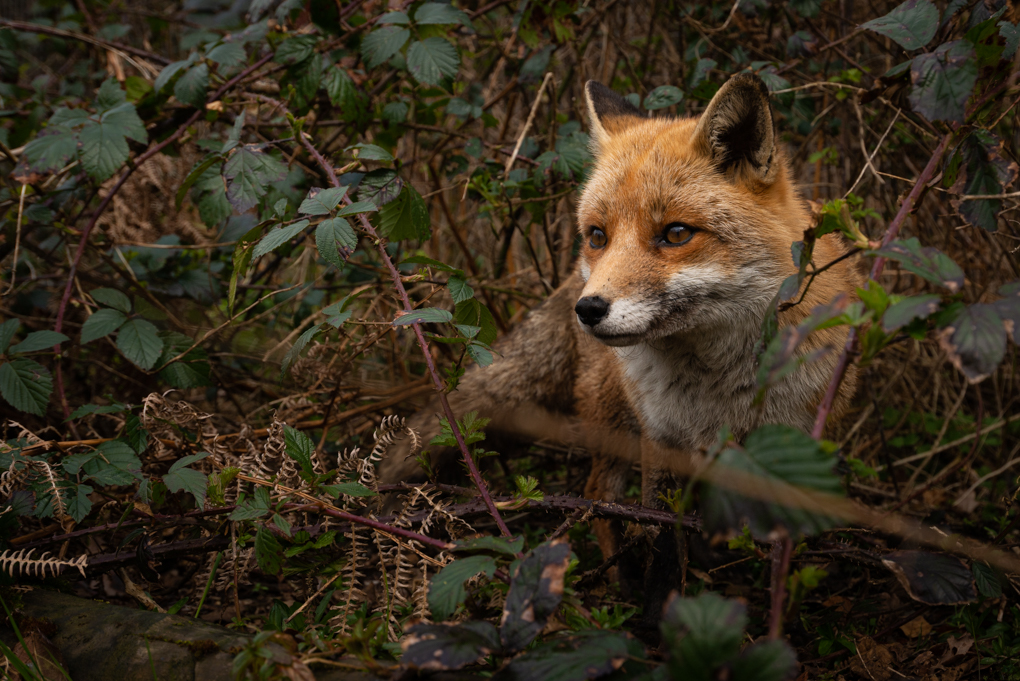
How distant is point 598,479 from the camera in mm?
2891

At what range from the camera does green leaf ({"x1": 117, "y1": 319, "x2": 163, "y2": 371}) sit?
2.28m

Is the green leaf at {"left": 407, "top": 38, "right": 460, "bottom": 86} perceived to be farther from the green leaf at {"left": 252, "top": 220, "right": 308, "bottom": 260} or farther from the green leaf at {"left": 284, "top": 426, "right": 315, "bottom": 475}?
the green leaf at {"left": 284, "top": 426, "right": 315, "bottom": 475}

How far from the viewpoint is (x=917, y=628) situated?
218 centimetres

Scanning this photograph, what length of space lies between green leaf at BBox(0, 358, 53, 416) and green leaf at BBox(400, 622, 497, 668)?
5.14ft

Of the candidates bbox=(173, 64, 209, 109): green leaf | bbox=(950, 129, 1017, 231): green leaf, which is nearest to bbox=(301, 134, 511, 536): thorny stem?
bbox=(173, 64, 209, 109): green leaf

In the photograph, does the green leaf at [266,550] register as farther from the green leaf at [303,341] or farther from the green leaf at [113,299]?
the green leaf at [113,299]

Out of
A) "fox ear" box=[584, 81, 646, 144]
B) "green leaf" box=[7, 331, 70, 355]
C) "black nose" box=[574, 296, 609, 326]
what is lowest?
"green leaf" box=[7, 331, 70, 355]

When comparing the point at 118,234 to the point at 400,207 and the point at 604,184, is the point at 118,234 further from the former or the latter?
the point at 604,184

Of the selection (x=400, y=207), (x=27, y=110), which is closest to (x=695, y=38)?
(x=400, y=207)

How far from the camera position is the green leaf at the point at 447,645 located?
1.12 meters

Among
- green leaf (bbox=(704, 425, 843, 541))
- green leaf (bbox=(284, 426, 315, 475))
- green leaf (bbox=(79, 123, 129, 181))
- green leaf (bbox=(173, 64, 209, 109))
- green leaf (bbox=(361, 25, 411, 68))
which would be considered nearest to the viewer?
green leaf (bbox=(704, 425, 843, 541))

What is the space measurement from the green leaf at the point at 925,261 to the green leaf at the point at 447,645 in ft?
3.13

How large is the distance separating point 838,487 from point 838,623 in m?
1.68

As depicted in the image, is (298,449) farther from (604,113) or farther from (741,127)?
(604,113)
